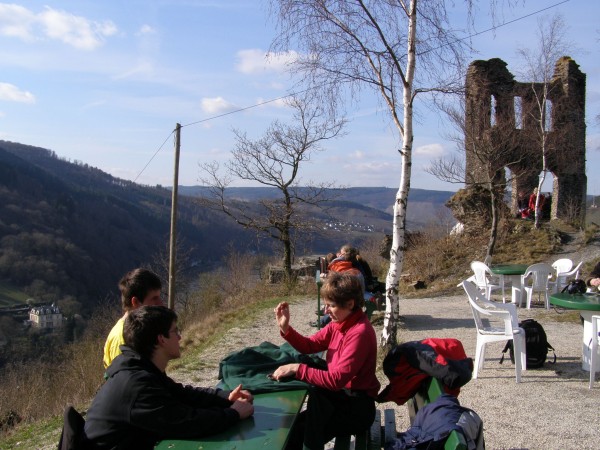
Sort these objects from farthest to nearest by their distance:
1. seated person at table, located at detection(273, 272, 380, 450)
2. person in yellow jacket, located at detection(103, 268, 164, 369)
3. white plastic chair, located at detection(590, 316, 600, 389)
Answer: white plastic chair, located at detection(590, 316, 600, 389)
person in yellow jacket, located at detection(103, 268, 164, 369)
seated person at table, located at detection(273, 272, 380, 450)

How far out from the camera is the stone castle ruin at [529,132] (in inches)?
825

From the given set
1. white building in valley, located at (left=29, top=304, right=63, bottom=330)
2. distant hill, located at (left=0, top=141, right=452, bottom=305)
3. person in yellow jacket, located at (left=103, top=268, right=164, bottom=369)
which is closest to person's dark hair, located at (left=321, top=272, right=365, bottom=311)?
person in yellow jacket, located at (left=103, top=268, right=164, bottom=369)

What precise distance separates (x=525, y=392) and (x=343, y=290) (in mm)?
3437

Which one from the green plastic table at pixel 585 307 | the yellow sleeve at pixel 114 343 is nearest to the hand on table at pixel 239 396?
the yellow sleeve at pixel 114 343

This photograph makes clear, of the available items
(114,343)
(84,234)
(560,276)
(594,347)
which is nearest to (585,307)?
(594,347)

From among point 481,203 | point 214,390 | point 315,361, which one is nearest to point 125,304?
point 214,390

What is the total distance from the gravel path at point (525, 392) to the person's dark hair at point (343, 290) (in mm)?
2042

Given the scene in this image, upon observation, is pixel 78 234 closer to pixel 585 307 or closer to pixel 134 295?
pixel 585 307

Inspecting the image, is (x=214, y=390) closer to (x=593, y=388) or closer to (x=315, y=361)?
(x=315, y=361)

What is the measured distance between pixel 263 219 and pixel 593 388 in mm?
15372

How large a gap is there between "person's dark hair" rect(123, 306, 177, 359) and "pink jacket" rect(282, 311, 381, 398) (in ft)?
3.20

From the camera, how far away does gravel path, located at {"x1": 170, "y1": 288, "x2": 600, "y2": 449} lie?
15.4ft

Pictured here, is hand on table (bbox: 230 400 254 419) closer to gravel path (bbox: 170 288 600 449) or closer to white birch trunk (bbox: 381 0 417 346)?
gravel path (bbox: 170 288 600 449)

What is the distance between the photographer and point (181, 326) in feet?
53.6
